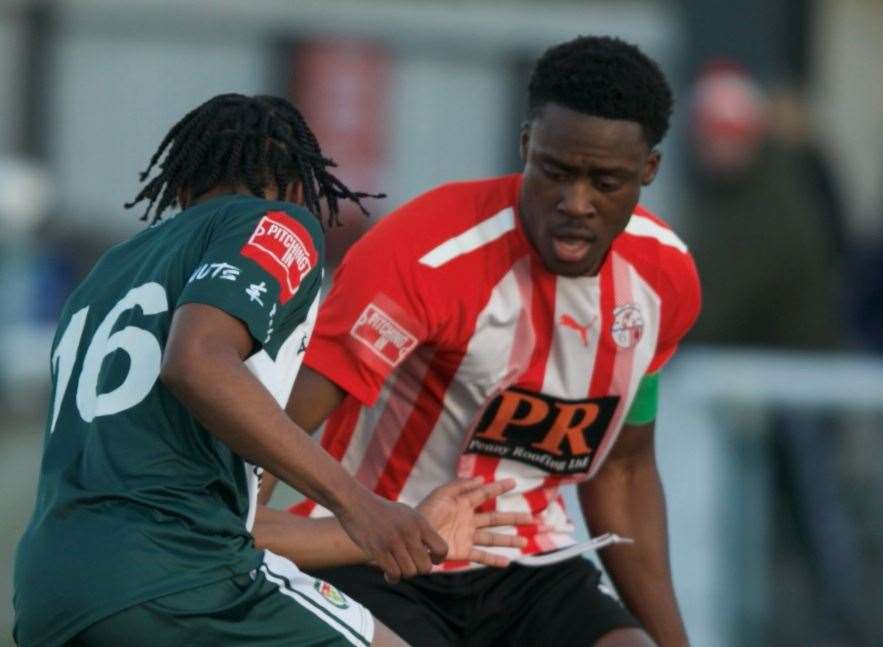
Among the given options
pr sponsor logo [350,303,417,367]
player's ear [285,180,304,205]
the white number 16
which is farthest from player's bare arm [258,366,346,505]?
the white number 16

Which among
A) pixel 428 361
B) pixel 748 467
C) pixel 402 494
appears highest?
pixel 428 361

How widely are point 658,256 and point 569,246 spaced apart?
362 millimetres

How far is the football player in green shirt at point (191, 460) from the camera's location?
3848 millimetres

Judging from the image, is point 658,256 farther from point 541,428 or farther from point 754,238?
point 754,238

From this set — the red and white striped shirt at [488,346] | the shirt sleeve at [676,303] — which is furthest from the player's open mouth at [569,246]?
the shirt sleeve at [676,303]

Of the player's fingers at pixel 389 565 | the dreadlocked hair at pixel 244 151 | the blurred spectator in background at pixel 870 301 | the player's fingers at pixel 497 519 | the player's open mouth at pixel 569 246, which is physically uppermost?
the dreadlocked hair at pixel 244 151

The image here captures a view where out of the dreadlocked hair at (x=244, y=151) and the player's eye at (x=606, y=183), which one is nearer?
the dreadlocked hair at (x=244, y=151)

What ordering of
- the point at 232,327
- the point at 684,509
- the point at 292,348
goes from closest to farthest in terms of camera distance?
the point at 232,327, the point at 292,348, the point at 684,509

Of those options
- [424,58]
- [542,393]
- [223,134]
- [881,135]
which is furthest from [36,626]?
[881,135]

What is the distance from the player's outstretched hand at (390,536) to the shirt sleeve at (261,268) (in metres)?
0.39

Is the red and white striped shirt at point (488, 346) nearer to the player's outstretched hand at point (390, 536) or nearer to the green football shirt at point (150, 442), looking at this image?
the green football shirt at point (150, 442)

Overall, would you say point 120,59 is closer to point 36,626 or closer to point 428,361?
point 428,361

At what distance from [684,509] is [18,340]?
4737mm

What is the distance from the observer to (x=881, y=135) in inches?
614
